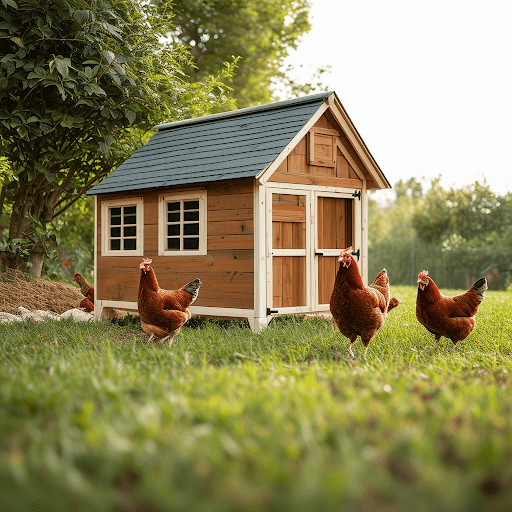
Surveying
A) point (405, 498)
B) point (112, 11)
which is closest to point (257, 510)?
point (405, 498)

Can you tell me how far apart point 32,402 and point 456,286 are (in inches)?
917

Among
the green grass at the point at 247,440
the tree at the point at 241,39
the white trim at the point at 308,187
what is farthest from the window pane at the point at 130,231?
the tree at the point at 241,39

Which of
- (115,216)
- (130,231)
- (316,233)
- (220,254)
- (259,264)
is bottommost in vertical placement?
(259,264)

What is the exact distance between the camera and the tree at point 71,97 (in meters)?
11.0

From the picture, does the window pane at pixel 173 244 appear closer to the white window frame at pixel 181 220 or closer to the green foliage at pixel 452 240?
the white window frame at pixel 181 220

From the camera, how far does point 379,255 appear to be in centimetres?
2698

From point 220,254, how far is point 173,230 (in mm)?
1222

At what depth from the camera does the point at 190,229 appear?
10047 mm

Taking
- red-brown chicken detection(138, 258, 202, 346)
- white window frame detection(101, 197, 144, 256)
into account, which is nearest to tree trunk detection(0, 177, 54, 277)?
white window frame detection(101, 197, 144, 256)

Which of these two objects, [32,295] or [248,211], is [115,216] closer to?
[32,295]

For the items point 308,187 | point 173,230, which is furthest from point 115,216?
point 308,187

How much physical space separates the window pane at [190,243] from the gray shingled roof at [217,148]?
942 millimetres

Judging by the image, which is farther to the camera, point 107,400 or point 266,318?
point 266,318

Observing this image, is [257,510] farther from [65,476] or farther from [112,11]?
[112,11]
